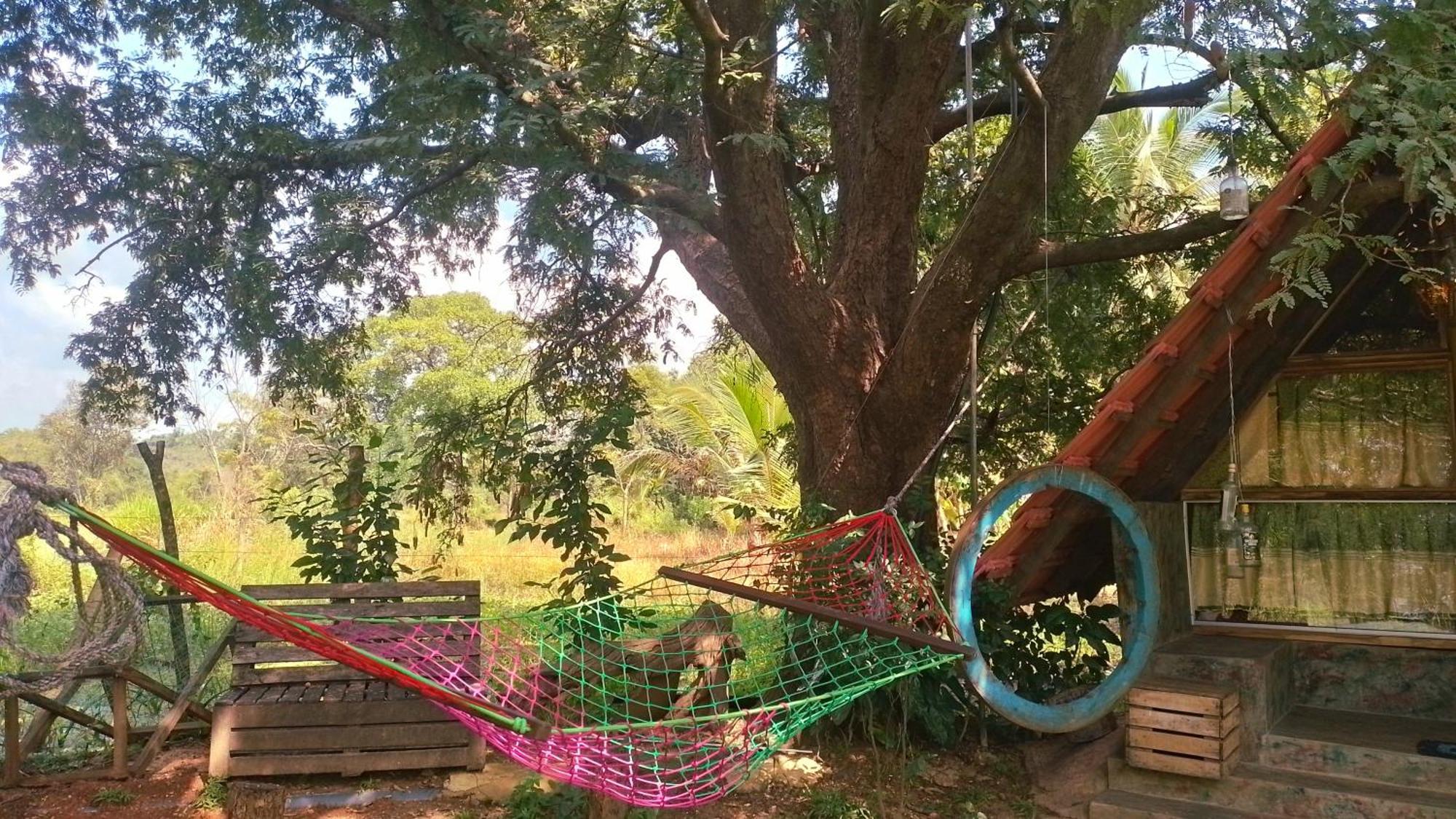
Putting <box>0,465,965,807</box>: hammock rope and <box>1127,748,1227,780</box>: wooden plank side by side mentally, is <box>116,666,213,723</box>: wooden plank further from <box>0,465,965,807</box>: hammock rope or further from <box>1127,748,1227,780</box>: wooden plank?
<box>1127,748,1227,780</box>: wooden plank

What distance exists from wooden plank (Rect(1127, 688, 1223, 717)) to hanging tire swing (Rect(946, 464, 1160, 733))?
0.40 ft

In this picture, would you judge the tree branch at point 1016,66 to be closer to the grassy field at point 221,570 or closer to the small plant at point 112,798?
the grassy field at point 221,570

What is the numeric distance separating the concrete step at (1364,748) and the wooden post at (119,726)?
15.8 ft

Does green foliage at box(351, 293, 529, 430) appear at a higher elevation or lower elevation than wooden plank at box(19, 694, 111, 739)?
higher

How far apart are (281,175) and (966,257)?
3.95m

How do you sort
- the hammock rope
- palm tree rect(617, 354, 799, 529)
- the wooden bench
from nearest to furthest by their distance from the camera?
the hammock rope → the wooden bench → palm tree rect(617, 354, 799, 529)

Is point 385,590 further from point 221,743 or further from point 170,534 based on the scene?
point 170,534

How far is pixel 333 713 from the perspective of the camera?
4.47m

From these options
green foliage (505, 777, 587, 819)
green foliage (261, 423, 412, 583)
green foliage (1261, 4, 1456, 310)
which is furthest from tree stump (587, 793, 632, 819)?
green foliage (1261, 4, 1456, 310)

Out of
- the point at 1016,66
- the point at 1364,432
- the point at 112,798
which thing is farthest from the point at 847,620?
the point at 112,798

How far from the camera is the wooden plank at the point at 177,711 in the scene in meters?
4.48

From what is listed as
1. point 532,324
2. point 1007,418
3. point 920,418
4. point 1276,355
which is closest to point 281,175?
point 532,324

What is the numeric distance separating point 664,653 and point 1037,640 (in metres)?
2.03

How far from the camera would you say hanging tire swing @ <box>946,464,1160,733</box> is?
13.3 ft
